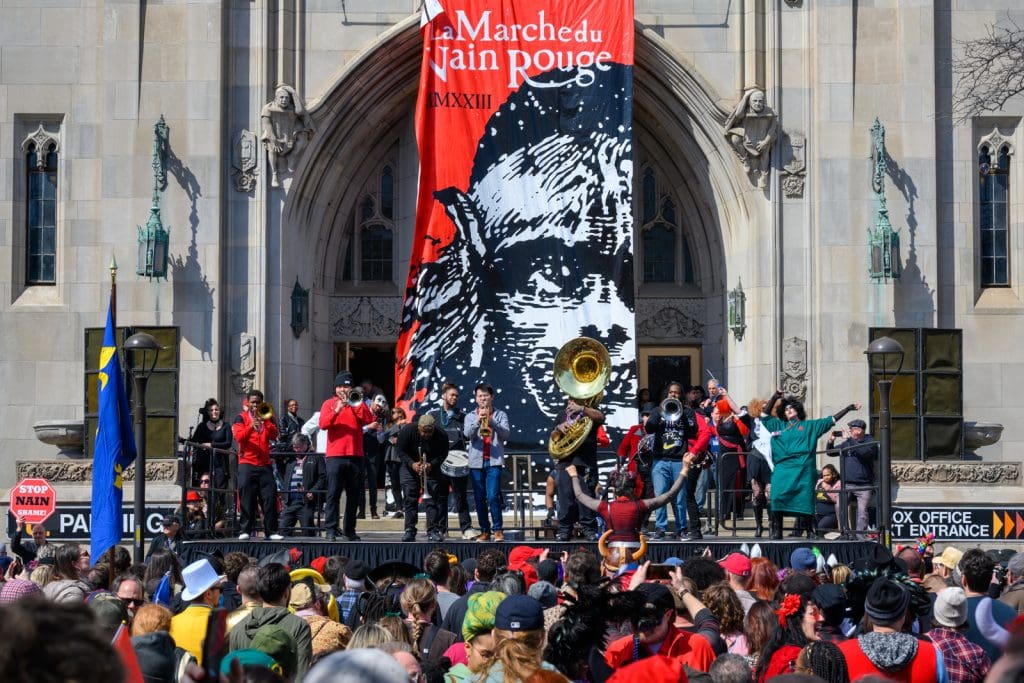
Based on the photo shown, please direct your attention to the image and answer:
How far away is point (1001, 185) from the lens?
82.2 feet

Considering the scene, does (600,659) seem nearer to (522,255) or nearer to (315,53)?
(522,255)

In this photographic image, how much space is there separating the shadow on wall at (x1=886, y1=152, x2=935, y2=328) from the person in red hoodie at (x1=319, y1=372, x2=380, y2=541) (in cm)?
982

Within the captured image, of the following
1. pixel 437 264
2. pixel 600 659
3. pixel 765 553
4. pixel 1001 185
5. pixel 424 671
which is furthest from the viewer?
pixel 1001 185

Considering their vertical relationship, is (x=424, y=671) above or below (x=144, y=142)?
below

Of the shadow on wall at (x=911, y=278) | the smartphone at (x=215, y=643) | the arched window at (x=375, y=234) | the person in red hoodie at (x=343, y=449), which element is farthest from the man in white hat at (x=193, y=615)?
the arched window at (x=375, y=234)

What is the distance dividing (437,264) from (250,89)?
410 cm

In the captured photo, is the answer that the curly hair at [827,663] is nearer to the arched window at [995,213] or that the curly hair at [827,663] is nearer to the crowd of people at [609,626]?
the crowd of people at [609,626]

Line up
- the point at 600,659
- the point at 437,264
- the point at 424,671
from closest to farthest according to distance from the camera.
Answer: the point at 600,659, the point at 424,671, the point at 437,264

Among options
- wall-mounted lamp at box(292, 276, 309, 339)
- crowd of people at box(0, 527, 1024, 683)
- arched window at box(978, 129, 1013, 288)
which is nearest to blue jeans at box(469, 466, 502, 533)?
wall-mounted lamp at box(292, 276, 309, 339)

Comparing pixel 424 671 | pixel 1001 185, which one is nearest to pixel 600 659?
pixel 424 671

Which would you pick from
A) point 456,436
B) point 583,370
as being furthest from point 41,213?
point 583,370

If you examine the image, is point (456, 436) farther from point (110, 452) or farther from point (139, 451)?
point (110, 452)

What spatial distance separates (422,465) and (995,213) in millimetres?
11881

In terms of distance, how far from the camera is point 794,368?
23.7 meters
